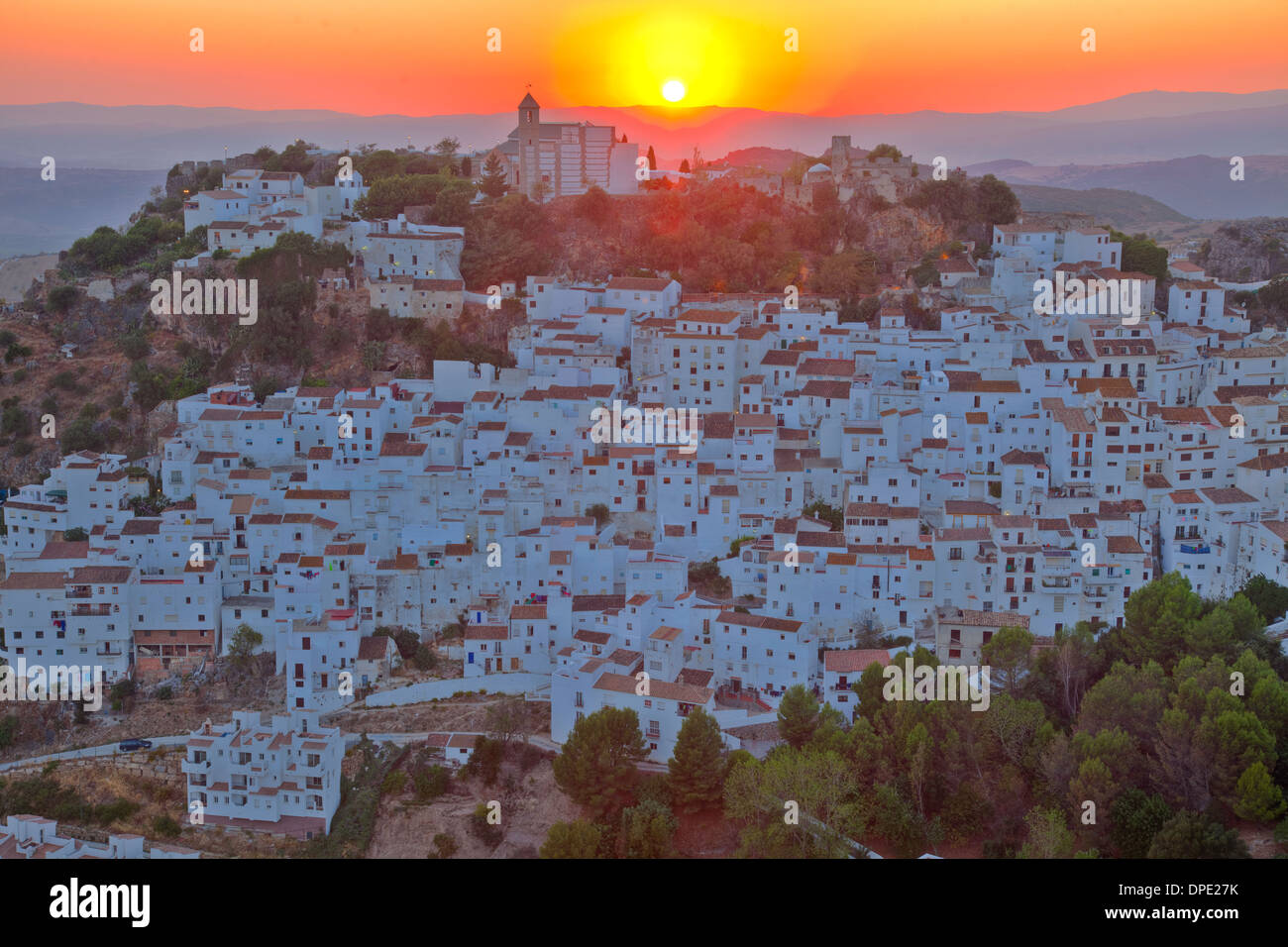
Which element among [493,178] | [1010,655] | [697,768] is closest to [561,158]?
[493,178]

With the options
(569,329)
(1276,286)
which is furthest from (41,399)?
(1276,286)

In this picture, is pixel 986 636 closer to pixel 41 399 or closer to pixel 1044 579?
pixel 1044 579

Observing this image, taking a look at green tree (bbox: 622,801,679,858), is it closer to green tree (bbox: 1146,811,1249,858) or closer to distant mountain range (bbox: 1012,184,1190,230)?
green tree (bbox: 1146,811,1249,858)

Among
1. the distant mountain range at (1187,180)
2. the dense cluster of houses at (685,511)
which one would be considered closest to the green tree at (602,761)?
the dense cluster of houses at (685,511)

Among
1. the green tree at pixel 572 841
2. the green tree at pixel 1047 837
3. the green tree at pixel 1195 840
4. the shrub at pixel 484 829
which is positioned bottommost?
the shrub at pixel 484 829

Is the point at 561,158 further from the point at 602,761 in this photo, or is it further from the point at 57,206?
the point at 602,761

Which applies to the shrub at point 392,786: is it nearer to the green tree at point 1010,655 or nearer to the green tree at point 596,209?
the green tree at point 1010,655
